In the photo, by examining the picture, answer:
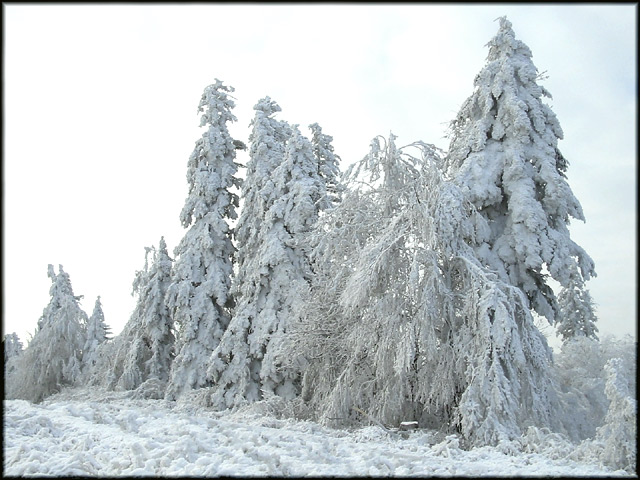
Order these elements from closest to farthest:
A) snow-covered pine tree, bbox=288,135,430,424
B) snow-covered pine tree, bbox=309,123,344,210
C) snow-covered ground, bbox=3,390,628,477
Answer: snow-covered ground, bbox=3,390,628,477, snow-covered pine tree, bbox=288,135,430,424, snow-covered pine tree, bbox=309,123,344,210

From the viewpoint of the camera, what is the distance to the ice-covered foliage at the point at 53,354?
28.8 metres

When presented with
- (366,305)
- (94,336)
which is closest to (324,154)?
(366,305)

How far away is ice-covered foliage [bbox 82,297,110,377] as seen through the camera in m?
30.4

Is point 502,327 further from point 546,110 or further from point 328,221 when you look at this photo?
point 546,110

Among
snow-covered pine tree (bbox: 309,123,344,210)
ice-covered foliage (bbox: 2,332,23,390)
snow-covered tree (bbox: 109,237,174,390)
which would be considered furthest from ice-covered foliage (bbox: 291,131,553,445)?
ice-covered foliage (bbox: 2,332,23,390)

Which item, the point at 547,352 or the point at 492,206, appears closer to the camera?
the point at 547,352

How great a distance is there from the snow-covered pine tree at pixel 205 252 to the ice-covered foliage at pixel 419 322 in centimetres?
833

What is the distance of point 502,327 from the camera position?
11.6m

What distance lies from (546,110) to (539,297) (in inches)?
214

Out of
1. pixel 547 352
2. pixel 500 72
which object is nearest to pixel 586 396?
pixel 547 352

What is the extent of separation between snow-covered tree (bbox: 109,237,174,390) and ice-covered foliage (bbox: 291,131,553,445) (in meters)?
12.4

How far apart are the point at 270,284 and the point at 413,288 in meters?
9.32

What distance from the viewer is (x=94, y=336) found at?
34.6m

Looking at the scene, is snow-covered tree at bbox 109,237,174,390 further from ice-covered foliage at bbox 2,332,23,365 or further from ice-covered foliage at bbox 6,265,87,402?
ice-covered foliage at bbox 2,332,23,365
